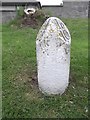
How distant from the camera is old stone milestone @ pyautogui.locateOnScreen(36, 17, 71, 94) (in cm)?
486

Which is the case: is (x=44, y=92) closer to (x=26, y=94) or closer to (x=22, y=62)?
(x=26, y=94)

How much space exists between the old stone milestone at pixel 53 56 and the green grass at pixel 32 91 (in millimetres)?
214

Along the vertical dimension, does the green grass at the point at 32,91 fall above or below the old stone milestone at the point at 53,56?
below

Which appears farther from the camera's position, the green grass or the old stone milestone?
the old stone milestone

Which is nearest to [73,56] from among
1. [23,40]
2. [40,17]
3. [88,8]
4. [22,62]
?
[22,62]

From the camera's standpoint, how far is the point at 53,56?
485cm

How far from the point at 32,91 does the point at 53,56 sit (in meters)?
0.68

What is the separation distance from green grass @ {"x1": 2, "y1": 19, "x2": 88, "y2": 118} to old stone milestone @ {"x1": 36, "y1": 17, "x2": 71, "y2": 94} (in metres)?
0.21

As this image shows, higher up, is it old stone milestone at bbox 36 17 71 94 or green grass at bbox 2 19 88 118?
old stone milestone at bbox 36 17 71 94

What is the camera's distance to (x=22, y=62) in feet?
20.4

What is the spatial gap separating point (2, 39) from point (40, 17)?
213 cm

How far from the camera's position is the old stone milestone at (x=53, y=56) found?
4855 mm

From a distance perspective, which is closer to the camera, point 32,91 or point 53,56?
point 53,56

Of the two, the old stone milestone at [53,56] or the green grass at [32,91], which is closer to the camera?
the green grass at [32,91]
